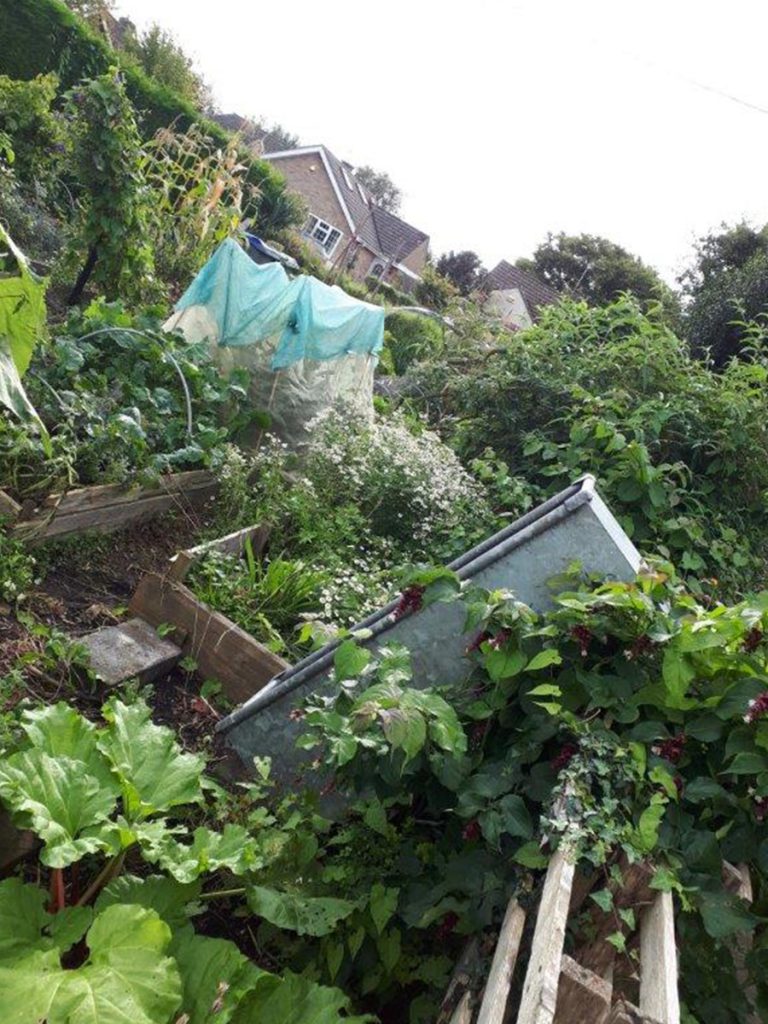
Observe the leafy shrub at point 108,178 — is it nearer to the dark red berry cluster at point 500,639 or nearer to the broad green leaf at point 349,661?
the broad green leaf at point 349,661

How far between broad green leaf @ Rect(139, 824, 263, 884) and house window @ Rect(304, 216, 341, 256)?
37.1m

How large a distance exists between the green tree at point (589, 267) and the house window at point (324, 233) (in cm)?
885

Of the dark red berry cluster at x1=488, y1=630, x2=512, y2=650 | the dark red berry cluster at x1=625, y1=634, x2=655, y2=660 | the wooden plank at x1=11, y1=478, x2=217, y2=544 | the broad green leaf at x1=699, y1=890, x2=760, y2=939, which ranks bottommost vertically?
the broad green leaf at x1=699, y1=890, x2=760, y2=939

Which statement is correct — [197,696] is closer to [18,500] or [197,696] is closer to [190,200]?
[18,500]

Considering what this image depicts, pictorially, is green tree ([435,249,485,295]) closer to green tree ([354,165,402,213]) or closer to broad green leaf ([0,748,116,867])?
green tree ([354,165,402,213])

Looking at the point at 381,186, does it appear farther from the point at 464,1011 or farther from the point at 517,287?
the point at 464,1011

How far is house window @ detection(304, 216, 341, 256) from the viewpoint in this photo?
37.0 metres

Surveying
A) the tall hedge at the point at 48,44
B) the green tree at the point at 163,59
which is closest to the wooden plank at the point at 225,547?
the tall hedge at the point at 48,44

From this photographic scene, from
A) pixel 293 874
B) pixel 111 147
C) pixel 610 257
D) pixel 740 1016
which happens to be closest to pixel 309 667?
pixel 293 874

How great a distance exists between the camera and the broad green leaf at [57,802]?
1.65 meters

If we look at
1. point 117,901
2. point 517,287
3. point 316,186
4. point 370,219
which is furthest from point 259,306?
point 316,186

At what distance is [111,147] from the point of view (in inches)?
213

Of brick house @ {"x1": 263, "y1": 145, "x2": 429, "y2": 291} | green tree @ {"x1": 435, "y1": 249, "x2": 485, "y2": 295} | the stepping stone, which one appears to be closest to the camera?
the stepping stone

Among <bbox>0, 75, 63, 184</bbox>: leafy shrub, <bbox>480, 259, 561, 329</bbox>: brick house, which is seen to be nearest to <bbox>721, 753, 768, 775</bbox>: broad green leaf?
<bbox>0, 75, 63, 184</bbox>: leafy shrub
